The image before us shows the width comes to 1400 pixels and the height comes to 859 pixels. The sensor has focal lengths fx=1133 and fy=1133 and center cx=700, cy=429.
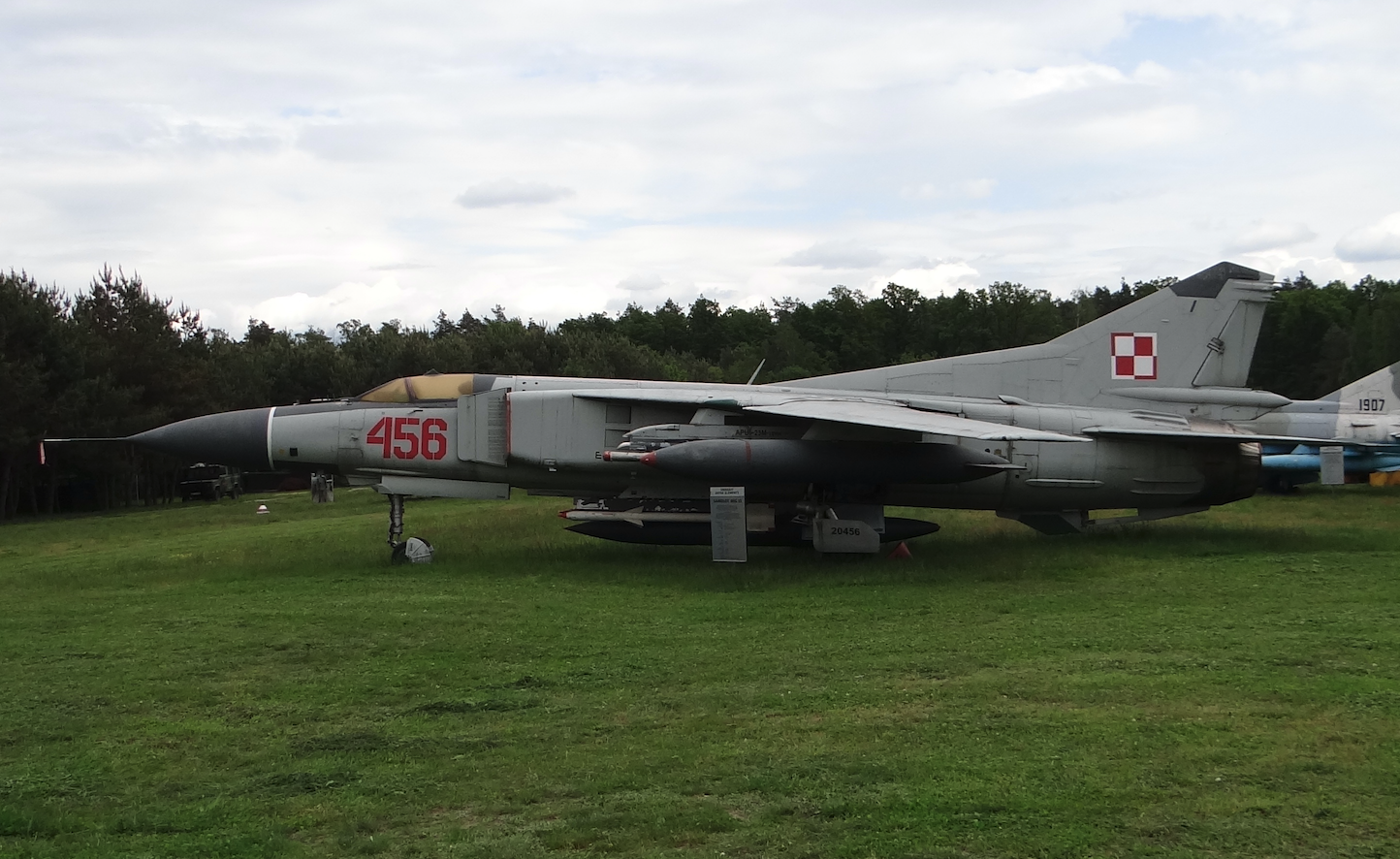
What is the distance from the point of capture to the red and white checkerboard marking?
14695 millimetres

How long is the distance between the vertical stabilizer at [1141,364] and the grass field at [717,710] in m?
2.49

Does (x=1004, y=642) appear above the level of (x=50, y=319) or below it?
below

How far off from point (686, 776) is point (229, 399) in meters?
39.1

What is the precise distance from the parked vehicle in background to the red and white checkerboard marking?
28.3 meters

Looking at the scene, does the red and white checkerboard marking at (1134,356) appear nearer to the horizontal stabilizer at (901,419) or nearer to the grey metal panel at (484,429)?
the horizontal stabilizer at (901,419)

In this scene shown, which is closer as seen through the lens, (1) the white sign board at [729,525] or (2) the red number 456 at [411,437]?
(1) the white sign board at [729,525]

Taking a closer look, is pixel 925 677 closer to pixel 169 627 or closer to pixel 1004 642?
pixel 1004 642

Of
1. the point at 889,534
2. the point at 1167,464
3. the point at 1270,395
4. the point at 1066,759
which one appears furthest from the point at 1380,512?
the point at 1066,759

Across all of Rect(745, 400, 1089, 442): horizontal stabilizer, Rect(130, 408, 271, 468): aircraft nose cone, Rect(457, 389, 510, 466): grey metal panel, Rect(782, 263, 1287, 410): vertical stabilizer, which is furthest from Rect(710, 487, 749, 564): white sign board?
Rect(130, 408, 271, 468): aircraft nose cone

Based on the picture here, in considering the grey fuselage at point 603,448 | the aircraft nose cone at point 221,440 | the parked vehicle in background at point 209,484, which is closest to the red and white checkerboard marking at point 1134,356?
the grey fuselage at point 603,448

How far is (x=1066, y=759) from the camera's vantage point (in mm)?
5551

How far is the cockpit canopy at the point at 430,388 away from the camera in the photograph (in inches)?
563

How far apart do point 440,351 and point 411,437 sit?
4055 cm

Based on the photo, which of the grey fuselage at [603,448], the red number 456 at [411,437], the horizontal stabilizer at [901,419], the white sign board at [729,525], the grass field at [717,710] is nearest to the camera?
the grass field at [717,710]
